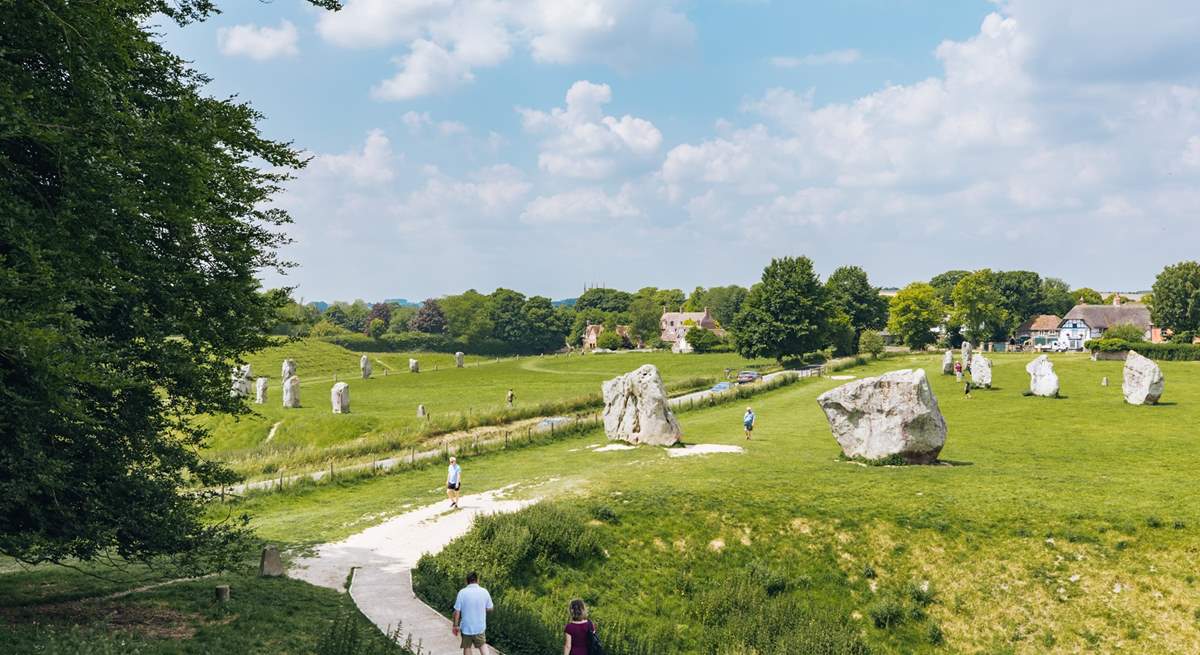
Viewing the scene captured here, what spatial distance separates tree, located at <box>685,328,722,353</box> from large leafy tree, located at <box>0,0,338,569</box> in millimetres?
117614

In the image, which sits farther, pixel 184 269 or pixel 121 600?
pixel 121 600

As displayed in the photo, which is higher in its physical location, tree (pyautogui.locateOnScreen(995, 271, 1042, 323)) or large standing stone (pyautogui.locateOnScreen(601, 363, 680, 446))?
tree (pyautogui.locateOnScreen(995, 271, 1042, 323))

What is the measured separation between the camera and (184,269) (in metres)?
14.8

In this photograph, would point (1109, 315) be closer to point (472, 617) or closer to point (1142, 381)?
point (1142, 381)

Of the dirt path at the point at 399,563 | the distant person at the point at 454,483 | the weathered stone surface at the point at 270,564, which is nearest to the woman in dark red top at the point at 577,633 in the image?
the dirt path at the point at 399,563

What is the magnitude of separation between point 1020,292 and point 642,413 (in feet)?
438

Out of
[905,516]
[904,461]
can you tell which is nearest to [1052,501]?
[905,516]

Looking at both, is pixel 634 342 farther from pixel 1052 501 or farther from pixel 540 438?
pixel 1052 501

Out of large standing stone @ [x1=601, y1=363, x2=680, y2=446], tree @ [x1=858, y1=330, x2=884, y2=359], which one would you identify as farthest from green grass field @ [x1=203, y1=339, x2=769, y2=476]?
tree @ [x1=858, y1=330, x2=884, y2=359]

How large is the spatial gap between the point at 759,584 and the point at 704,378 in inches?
2020

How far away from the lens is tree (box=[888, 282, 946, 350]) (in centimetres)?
10800

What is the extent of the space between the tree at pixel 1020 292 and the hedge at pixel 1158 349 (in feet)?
196

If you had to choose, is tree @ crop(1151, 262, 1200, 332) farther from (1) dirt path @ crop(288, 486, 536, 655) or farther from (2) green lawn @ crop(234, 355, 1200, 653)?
(1) dirt path @ crop(288, 486, 536, 655)

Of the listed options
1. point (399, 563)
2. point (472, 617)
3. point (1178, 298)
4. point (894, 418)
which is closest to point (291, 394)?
point (399, 563)
